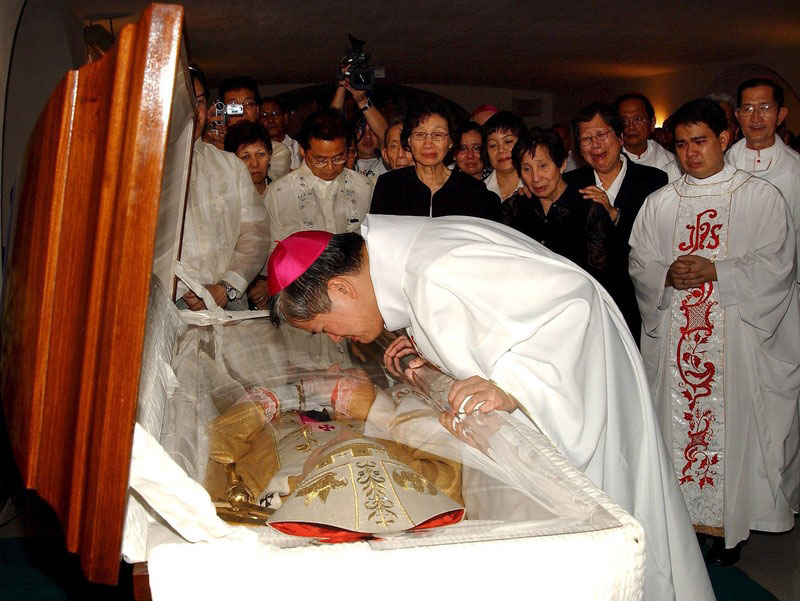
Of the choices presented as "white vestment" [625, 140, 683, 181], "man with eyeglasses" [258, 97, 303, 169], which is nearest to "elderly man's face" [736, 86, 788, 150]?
"white vestment" [625, 140, 683, 181]

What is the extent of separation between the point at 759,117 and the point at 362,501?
383 centimetres

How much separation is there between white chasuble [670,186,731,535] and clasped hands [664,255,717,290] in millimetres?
116

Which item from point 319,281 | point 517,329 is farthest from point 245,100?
point 517,329

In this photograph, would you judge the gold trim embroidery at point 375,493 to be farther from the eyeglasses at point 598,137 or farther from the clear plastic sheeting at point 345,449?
the eyeglasses at point 598,137

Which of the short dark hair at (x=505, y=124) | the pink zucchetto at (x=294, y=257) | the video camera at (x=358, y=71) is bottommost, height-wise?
the pink zucchetto at (x=294, y=257)

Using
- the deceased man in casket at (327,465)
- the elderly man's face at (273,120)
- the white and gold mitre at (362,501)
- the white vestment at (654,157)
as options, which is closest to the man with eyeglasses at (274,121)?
the elderly man's face at (273,120)

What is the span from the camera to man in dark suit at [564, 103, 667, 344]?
367 cm

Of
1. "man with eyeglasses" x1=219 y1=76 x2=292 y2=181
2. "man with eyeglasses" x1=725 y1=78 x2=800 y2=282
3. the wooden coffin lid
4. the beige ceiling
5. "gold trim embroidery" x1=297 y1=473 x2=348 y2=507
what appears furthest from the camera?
the beige ceiling

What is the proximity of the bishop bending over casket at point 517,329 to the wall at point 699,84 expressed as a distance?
32.6 ft

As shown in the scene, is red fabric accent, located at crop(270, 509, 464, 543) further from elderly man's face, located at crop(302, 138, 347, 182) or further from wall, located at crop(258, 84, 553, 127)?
wall, located at crop(258, 84, 553, 127)

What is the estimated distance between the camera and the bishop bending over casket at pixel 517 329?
1.67 meters

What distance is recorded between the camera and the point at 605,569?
1.05 m

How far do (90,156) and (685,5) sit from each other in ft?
28.8

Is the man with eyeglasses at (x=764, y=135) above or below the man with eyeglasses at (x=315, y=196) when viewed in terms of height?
above
